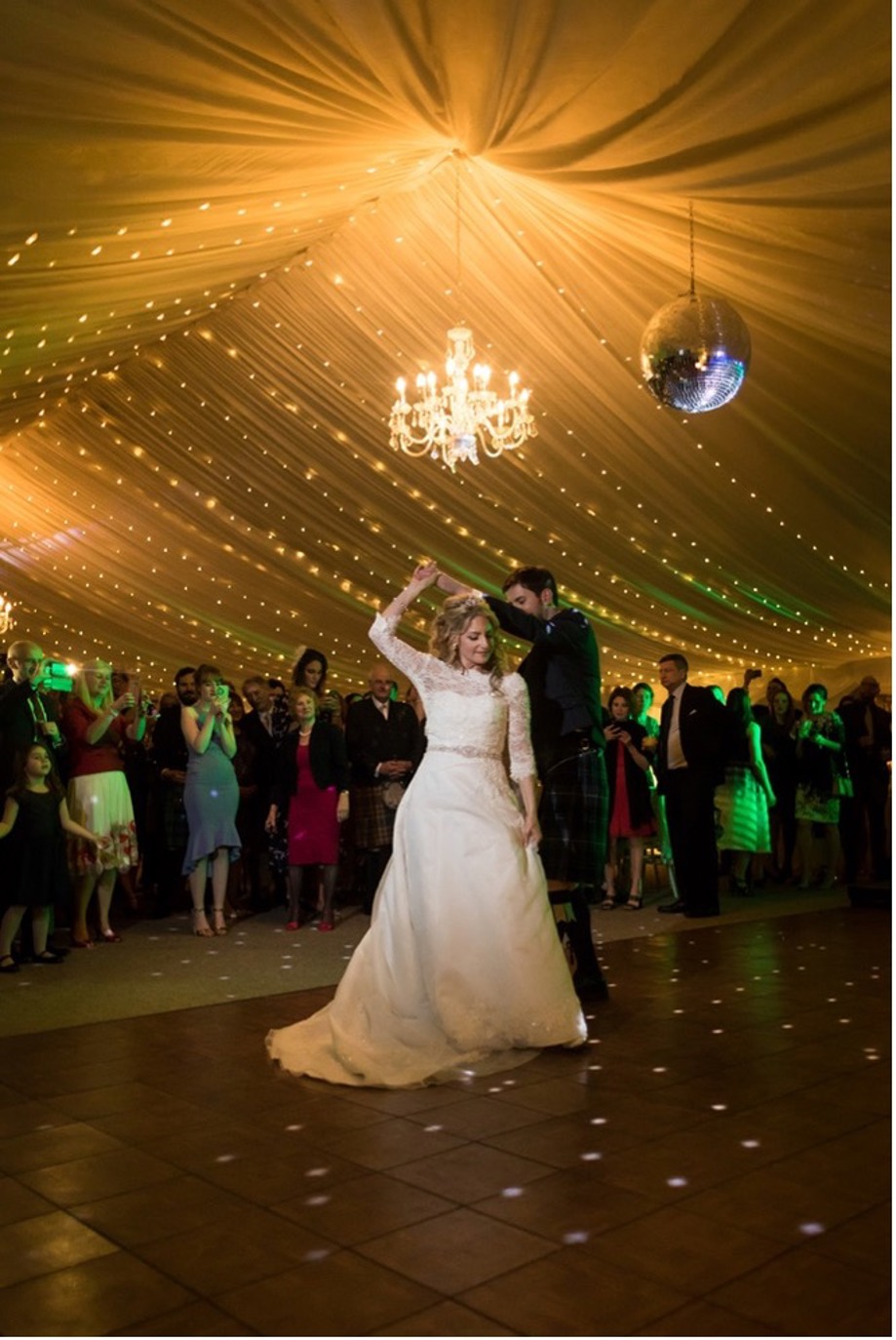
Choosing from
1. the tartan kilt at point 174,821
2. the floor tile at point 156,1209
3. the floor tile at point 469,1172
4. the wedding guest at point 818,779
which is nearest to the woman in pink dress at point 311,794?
the tartan kilt at point 174,821

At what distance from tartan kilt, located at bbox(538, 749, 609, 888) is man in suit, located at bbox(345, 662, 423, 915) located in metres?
2.51

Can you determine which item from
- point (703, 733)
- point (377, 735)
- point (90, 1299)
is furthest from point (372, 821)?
point (90, 1299)

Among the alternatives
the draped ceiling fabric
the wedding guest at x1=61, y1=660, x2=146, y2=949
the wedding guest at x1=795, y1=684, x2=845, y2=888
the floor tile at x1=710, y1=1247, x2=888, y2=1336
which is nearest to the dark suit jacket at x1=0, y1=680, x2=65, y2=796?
the wedding guest at x1=61, y1=660, x2=146, y2=949

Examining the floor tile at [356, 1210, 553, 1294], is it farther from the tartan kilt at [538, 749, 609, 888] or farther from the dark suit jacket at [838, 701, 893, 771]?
the dark suit jacket at [838, 701, 893, 771]

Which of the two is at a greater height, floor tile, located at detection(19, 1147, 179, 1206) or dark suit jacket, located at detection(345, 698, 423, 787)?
dark suit jacket, located at detection(345, 698, 423, 787)

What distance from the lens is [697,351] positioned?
4543mm

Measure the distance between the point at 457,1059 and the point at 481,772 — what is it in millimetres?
873

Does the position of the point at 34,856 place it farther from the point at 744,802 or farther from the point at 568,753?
the point at 744,802

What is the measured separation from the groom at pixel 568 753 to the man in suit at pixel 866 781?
463 cm

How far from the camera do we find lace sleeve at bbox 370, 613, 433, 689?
3.85 m

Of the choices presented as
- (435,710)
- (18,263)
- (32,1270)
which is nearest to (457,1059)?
(435,710)

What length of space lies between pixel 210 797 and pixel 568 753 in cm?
248

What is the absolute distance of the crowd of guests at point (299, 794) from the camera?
217 inches

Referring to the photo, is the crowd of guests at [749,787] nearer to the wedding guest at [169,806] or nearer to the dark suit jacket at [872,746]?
the dark suit jacket at [872,746]
